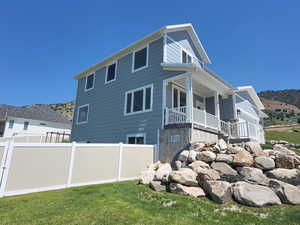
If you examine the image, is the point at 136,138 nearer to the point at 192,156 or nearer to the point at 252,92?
the point at 192,156

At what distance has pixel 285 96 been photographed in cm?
6494

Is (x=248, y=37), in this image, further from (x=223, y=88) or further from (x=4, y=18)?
(x=4, y=18)

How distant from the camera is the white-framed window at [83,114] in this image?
48.0 ft

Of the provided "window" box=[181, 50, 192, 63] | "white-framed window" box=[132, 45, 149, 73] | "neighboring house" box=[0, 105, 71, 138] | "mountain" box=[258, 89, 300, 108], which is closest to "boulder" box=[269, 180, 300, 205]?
"white-framed window" box=[132, 45, 149, 73]

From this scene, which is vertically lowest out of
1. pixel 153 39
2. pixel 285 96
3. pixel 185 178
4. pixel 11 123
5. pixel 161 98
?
pixel 185 178

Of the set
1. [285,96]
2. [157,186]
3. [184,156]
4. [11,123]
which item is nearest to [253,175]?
[184,156]

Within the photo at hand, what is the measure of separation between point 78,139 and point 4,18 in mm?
9922

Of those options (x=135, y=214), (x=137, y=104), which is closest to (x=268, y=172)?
(x=135, y=214)

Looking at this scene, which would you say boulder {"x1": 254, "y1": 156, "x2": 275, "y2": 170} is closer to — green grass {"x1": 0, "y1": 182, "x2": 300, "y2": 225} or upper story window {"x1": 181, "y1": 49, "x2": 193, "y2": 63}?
green grass {"x1": 0, "y1": 182, "x2": 300, "y2": 225}

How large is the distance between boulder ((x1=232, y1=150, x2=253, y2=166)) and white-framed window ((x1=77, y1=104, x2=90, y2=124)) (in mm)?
11784

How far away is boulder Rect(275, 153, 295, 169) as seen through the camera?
5.80 m

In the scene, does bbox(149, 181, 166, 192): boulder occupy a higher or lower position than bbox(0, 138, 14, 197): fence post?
lower

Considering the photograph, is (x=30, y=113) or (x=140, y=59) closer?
(x=140, y=59)

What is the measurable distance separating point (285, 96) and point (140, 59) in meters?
74.7
